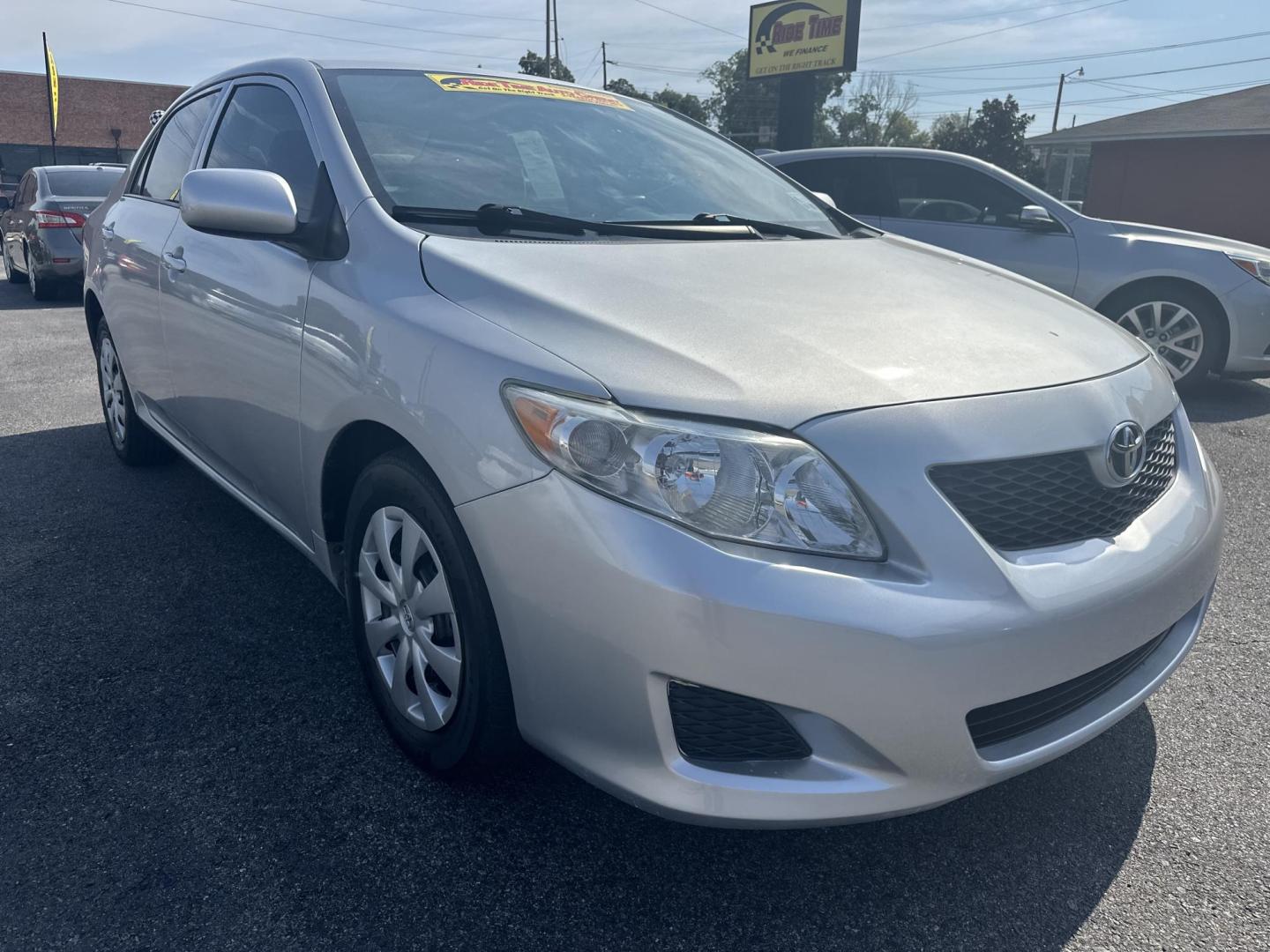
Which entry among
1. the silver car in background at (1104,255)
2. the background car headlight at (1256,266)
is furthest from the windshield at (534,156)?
the background car headlight at (1256,266)

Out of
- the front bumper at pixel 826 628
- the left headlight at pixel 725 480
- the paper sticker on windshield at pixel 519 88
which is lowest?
the front bumper at pixel 826 628

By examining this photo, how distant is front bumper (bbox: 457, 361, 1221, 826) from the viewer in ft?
5.16

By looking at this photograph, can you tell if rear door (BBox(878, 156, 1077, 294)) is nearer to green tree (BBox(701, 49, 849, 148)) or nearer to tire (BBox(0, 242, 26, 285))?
tire (BBox(0, 242, 26, 285))

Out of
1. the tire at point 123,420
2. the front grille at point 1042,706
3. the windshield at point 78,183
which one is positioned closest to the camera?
the front grille at point 1042,706

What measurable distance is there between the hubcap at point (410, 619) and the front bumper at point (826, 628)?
0.24 meters

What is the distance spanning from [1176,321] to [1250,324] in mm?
418

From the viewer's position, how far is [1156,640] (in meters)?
2.07

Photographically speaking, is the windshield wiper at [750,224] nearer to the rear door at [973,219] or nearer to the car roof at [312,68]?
the car roof at [312,68]

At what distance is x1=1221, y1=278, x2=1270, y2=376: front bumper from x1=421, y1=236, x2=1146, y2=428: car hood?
455 cm

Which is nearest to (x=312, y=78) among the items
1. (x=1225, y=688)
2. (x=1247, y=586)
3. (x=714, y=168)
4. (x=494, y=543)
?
(x=714, y=168)

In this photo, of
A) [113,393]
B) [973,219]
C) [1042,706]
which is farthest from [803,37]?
[1042,706]

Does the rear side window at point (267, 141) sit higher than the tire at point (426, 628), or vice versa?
the rear side window at point (267, 141)

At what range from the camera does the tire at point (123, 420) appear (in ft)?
14.2

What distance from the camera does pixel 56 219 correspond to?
10852mm
